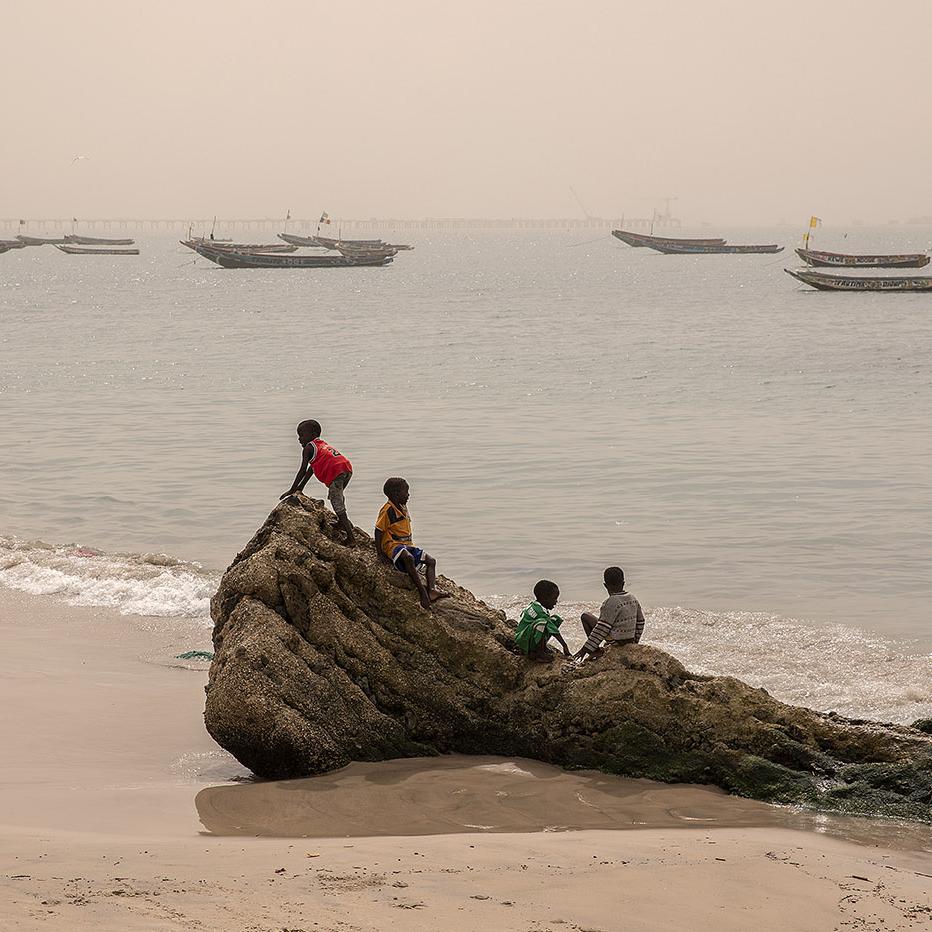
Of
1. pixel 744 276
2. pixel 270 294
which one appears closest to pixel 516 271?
pixel 744 276

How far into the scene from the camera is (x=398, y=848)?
708cm

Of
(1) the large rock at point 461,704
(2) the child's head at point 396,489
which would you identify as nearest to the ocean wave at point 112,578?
(1) the large rock at point 461,704

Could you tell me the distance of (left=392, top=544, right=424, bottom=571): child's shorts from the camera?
30.1 feet

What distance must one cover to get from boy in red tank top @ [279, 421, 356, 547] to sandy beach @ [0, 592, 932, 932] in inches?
74.0

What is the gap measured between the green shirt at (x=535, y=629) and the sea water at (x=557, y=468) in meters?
3.45

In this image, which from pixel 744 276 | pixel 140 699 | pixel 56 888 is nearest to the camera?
pixel 56 888

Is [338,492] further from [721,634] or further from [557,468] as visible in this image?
[557,468]

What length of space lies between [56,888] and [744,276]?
387 ft

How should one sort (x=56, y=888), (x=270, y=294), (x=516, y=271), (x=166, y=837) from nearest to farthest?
1. (x=56, y=888)
2. (x=166, y=837)
3. (x=270, y=294)
4. (x=516, y=271)

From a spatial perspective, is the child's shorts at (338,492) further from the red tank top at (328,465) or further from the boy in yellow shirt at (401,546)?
the boy in yellow shirt at (401,546)

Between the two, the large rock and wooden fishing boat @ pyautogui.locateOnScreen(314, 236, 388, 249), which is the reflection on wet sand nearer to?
the large rock

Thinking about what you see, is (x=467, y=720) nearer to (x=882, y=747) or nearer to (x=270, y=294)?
(x=882, y=747)

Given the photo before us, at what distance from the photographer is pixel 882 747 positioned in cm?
809

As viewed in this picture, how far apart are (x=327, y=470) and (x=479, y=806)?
9.60 ft
